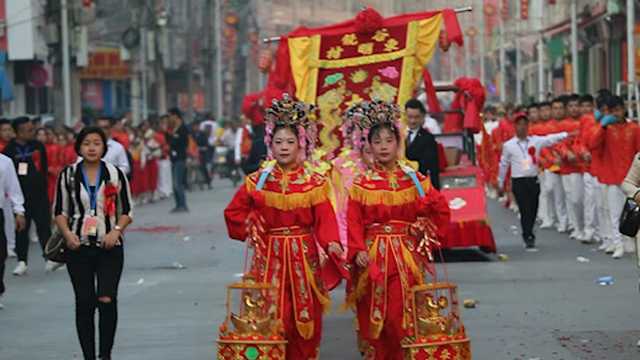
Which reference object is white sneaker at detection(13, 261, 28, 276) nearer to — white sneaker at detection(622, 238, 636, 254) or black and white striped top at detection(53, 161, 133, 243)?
white sneaker at detection(622, 238, 636, 254)

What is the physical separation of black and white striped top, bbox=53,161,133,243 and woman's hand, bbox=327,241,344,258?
68.1 inches

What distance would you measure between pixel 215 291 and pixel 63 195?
5578mm

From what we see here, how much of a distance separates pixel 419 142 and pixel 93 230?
685 centimetres

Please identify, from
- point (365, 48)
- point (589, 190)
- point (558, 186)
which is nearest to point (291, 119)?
point (365, 48)

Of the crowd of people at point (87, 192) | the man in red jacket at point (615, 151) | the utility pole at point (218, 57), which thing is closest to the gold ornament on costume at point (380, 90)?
the crowd of people at point (87, 192)

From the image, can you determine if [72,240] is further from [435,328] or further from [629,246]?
[629,246]

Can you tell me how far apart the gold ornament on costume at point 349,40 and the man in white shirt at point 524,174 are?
13.3 ft

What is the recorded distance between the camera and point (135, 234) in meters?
26.7

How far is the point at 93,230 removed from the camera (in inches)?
465

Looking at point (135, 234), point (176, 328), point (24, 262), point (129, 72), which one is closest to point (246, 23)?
point (129, 72)

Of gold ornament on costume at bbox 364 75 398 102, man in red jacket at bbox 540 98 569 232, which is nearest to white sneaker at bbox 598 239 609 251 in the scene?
man in red jacket at bbox 540 98 569 232

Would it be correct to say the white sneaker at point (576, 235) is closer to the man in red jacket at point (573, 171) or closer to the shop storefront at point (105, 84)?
the man in red jacket at point (573, 171)

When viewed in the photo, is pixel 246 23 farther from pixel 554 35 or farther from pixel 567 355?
pixel 567 355

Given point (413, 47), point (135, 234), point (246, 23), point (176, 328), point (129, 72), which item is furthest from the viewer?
point (246, 23)
